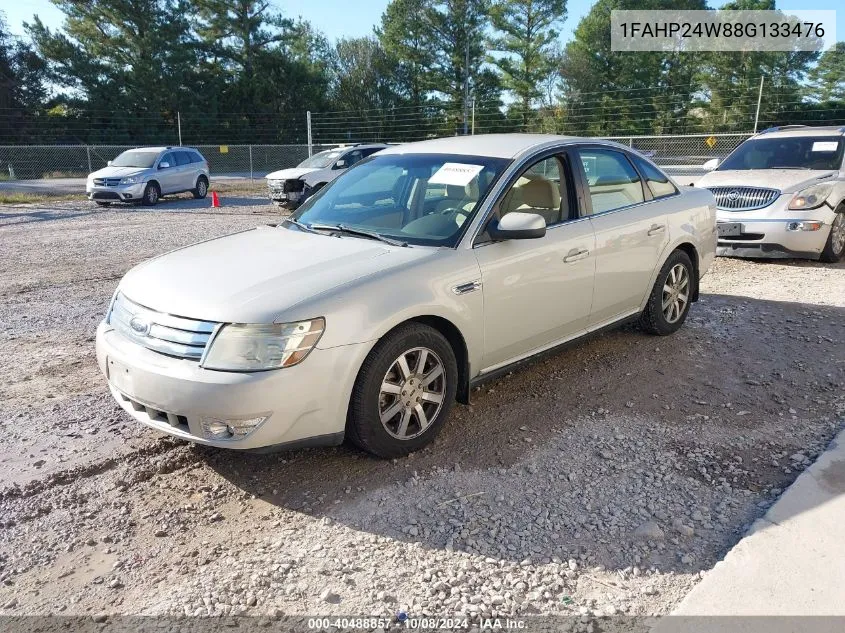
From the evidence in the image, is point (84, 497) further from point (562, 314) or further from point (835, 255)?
point (835, 255)

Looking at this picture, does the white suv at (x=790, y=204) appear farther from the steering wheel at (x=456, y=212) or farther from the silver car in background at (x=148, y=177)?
the silver car in background at (x=148, y=177)

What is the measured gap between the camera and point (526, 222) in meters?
3.93

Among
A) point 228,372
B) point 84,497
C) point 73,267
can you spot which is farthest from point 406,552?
point 73,267

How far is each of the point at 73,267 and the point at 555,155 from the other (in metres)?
7.08

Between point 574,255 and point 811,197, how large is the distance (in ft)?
18.7

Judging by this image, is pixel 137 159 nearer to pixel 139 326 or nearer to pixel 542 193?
pixel 542 193

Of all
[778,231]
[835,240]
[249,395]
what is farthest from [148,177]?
[249,395]

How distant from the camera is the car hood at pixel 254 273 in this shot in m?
3.28

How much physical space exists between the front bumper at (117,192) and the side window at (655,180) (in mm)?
14815

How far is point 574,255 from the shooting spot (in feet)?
14.8

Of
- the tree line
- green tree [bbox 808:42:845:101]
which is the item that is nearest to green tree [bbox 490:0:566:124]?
the tree line

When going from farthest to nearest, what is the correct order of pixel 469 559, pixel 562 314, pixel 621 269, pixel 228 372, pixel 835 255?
pixel 835 255 → pixel 621 269 → pixel 562 314 → pixel 228 372 → pixel 469 559

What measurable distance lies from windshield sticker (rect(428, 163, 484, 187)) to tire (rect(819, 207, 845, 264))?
6.46m

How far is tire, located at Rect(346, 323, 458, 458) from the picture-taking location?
344 centimetres
